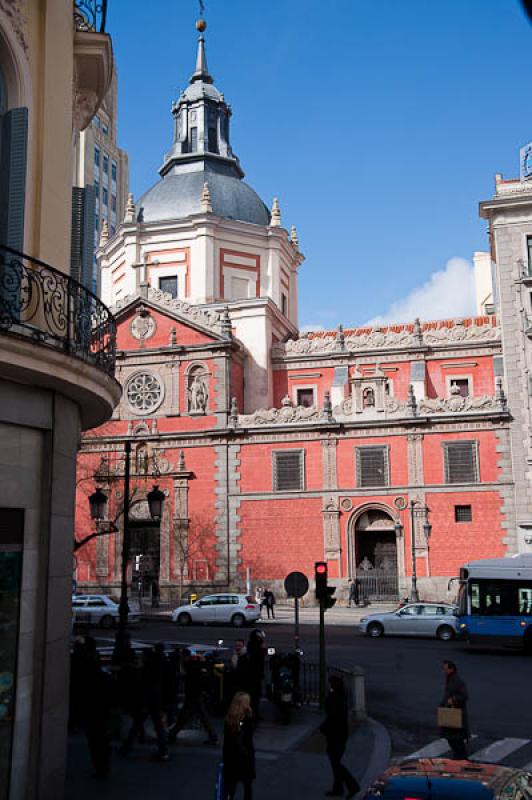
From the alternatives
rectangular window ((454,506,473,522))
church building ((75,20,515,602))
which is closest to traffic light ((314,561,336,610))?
church building ((75,20,515,602))

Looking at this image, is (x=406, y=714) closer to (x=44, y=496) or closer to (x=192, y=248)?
(x=44, y=496)

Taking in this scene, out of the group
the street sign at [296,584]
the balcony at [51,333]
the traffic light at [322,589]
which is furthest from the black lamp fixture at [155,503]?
the balcony at [51,333]

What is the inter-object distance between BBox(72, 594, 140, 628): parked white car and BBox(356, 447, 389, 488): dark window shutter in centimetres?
1210

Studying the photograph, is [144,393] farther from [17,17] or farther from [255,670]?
[17,17]

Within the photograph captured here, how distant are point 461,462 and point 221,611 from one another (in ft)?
42.5

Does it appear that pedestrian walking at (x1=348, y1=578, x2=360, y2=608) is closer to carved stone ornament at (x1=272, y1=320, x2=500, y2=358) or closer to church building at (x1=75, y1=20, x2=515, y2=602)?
church building at (x1=75, y1=20, x2=515, y2=602)

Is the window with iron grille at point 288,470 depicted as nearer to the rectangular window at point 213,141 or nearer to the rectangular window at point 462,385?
the rectangular window at point 462,385

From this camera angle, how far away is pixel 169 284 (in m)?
46.6

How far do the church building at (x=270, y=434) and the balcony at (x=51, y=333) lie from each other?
27.4 metres

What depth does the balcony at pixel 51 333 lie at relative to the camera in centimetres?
789

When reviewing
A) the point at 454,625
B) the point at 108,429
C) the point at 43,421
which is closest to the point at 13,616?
the point at 43,421

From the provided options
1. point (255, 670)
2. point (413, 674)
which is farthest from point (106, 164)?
point (255, 670)

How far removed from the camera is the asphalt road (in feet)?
45.5

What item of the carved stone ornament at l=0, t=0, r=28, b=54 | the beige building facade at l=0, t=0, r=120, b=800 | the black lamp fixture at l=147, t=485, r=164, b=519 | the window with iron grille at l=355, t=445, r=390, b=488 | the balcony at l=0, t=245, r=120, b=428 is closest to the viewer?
the balcony at l=0, t=245, r=120, b=428
